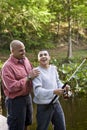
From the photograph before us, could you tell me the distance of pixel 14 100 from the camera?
4273 millimetres

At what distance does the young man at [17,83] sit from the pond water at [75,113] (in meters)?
3.23

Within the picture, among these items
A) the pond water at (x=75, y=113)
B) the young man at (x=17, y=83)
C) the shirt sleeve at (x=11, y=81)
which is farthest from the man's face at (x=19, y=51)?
the pond water at (x=75, y=113)

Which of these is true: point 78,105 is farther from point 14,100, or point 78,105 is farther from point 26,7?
point 26,7

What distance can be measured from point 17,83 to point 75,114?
520 cm

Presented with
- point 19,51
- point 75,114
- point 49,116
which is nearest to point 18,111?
point 49,116

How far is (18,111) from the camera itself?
4309mm

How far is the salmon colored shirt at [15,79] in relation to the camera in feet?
13.5

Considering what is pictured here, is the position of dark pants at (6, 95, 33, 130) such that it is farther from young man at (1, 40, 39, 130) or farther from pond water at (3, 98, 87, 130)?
pond water at (3, 98, 87, 130)

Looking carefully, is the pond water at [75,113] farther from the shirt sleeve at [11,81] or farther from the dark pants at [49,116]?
the shirt sleeve at [11,81]

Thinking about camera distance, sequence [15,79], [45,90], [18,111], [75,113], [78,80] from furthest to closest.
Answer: [78,80], [75,113], [18,111], [15,79], [45,90]

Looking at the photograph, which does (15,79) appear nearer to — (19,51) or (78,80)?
(19,51)

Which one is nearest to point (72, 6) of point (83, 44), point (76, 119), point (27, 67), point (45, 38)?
point (45, 38)

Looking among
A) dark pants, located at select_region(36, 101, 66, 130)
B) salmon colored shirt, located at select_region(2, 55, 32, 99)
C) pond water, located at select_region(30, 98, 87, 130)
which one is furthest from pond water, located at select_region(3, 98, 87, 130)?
salmon colored shirt, located at select_region(2, 55, 32, 99)

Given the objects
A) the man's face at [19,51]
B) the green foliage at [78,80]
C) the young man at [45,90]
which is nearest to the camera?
the young man at [45,90]
